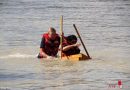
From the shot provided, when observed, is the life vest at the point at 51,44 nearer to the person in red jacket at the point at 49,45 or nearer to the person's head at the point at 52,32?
the person in red jacket at the point at 49,45

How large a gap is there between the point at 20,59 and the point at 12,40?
498cm

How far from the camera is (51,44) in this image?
19641 millimetres

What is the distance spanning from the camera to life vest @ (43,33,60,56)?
19.6 meters

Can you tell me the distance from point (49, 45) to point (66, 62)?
107cm

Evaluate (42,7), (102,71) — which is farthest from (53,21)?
(102,71)

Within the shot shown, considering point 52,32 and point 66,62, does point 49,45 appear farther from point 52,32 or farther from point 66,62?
point 66,62

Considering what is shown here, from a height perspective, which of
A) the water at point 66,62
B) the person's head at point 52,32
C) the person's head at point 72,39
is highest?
the person's head at point 52,32

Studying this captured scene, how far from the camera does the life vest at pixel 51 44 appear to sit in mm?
19594

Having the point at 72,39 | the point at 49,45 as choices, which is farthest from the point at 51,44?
the point at 72,39

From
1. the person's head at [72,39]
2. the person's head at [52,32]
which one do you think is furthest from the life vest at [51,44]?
the person's head at [72,39]

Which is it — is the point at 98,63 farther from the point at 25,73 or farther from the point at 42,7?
the point at 42,7

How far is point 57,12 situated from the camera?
40219 millimetres

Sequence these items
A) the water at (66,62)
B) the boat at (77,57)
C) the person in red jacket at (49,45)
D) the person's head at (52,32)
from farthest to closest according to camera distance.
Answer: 1. the person in red jacket at (49,45)
2. the person's head at (52,32)
3. the boat at (77,57)
4. the water at (66,62)

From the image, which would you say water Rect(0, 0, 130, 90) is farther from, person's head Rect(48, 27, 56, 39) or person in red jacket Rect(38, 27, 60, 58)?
person's head Rect(48, 27, 56, 39)
